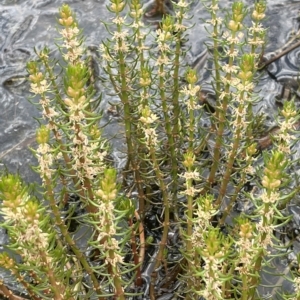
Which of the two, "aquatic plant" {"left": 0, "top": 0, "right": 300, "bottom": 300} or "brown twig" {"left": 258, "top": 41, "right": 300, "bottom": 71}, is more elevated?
"aquatic plant" {"left": 0, "top": 0, "right": 300, "bottom": 300}

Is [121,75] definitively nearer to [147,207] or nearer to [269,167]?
[147,207]

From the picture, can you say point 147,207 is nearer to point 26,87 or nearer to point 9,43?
point 26,87

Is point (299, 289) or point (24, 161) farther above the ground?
point (299, 289)

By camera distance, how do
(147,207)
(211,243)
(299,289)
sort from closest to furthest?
(211,243) → (299,289) → (147,207)

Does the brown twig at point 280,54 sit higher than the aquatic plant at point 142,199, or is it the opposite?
the aquatic plant at point 142,199

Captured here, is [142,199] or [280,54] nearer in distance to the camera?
[142,199]

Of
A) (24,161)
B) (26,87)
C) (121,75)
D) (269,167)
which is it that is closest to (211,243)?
(269,167)

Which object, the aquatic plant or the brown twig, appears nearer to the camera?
the aquatic plant

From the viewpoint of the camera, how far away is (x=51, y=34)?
450cm

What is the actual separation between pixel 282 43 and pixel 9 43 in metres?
2.16

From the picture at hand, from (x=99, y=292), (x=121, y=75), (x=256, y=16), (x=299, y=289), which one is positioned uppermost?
(x=256, y=16)

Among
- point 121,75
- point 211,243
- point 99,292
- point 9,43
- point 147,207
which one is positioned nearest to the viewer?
point 211,243

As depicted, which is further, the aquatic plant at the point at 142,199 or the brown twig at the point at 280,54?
the brown twig at the point at 280,54

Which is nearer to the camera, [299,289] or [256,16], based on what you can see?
[299,289]
